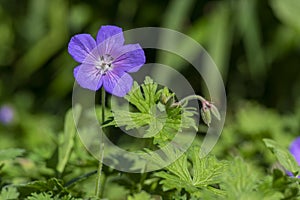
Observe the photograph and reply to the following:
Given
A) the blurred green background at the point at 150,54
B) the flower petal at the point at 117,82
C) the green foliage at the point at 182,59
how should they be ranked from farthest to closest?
1. the blurred green background at the point at 150,54
2. the green foliage at the point at 182,59
3. the flower petal at the point at 117,82

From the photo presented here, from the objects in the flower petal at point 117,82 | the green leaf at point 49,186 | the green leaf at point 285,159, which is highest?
the flower petal at point 117,82

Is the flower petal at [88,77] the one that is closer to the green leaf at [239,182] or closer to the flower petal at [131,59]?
the flower petal at [131,59]

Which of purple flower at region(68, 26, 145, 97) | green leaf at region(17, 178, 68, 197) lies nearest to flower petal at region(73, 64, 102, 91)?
purple flower at region(68, 26, 145, 97)

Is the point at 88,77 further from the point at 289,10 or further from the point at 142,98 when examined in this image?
the point at 289,10

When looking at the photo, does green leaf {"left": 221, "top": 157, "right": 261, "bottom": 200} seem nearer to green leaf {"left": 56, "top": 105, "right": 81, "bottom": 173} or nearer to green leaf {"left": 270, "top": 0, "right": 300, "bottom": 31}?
green leaf {"left": 56, "top": 105, "right": 81, "bottom": 173}

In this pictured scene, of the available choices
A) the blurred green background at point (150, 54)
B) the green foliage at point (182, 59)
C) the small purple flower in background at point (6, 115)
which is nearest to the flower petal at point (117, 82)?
the green foliage at point (182, 59)

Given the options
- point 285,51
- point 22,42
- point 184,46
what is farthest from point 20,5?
point 285,51
